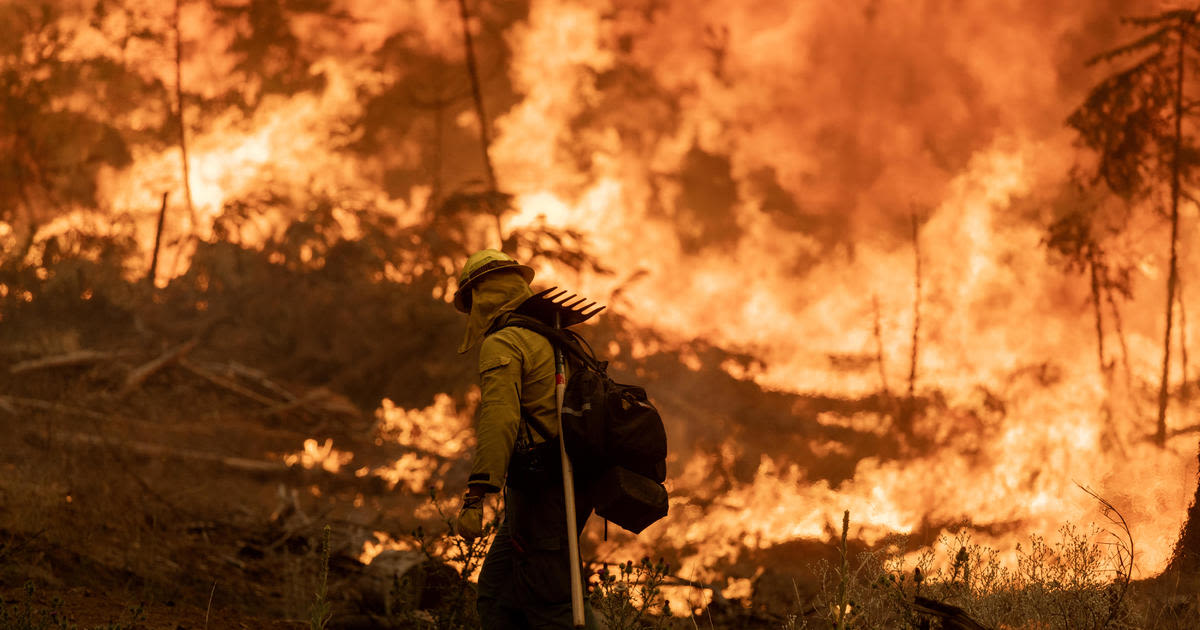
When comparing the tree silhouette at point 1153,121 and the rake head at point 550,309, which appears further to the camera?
the tree silhouette at point 1153,121

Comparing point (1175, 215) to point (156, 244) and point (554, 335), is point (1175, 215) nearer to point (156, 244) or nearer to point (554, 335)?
point (554, 335)

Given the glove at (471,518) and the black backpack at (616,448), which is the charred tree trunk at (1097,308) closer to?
the black backpack at (616,448)

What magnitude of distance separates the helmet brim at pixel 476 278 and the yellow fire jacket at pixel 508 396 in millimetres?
334

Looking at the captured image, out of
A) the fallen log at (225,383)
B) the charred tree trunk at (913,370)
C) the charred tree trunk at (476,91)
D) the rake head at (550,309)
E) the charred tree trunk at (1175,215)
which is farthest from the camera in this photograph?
the fallen log at (225,383)

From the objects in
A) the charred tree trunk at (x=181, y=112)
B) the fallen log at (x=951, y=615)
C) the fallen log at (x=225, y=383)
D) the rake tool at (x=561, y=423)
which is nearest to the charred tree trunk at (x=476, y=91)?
the fallen log at (x=225, y=383)

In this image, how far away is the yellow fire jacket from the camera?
349 cm

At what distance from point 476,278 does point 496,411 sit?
75 cm

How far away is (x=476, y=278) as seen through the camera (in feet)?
13.3

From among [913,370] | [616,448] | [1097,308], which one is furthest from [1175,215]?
[616,448]

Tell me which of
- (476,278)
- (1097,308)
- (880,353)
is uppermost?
(1097,308)

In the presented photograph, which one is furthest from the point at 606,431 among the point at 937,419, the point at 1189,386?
the point at 1189,386

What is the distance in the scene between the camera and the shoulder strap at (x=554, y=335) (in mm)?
3883

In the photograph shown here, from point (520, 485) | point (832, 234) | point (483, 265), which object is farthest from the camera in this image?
point (832, 234)

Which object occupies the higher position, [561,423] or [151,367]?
[151,367]
